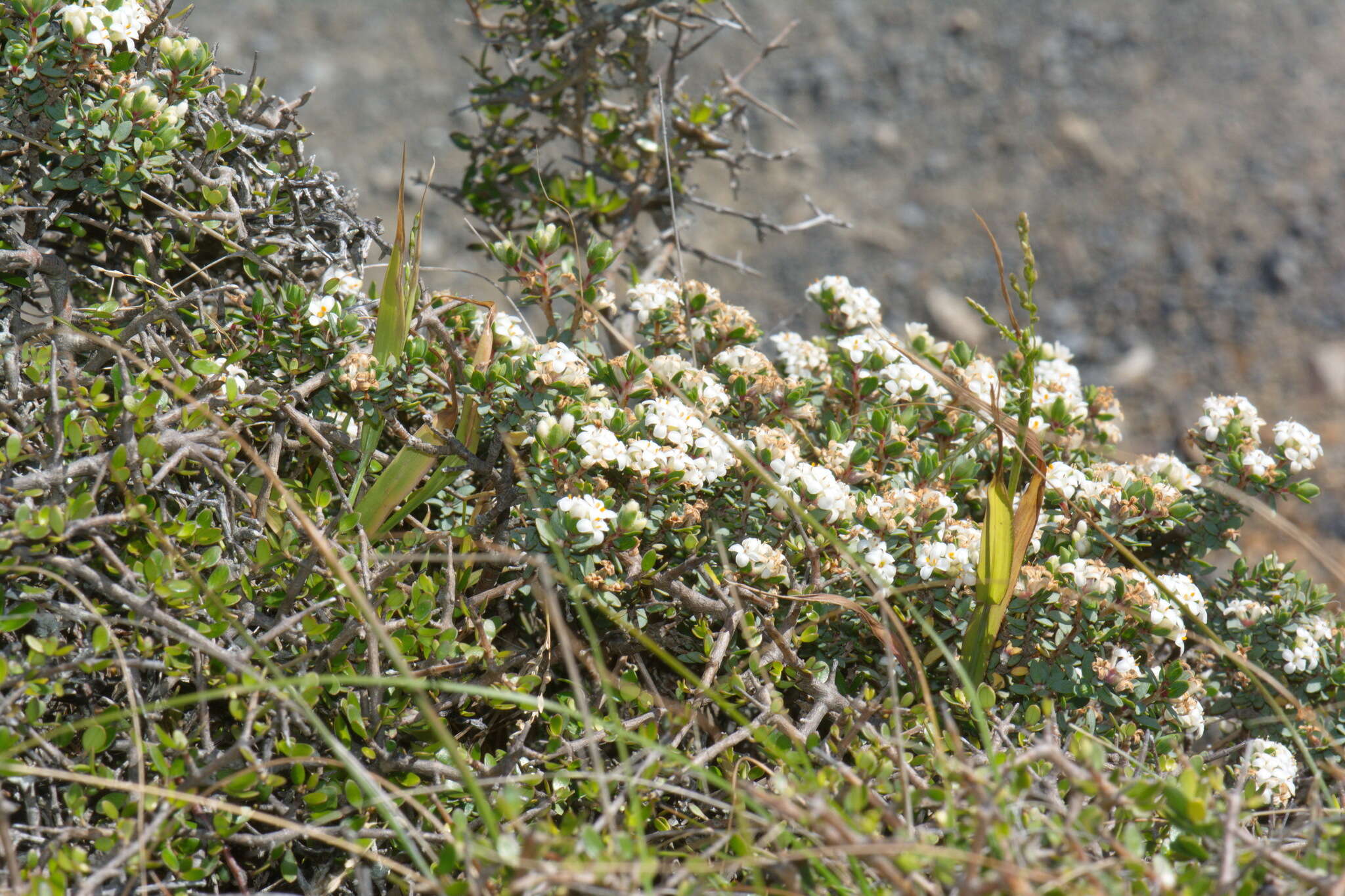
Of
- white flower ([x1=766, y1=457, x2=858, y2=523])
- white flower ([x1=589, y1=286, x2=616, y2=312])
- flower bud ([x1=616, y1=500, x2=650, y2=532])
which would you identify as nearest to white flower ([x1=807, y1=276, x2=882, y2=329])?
white flower ([x1=589, y1=286, x2=616, y2=312])

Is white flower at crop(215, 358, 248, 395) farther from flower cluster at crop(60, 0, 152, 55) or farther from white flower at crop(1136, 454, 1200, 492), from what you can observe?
white flower at crop(1136, 454, 1200, 492)

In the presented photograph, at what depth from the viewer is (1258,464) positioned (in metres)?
1.77

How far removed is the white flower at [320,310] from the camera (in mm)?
1589

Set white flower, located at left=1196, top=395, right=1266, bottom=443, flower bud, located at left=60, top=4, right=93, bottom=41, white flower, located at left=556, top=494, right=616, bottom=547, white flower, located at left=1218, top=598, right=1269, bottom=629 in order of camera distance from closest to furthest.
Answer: white flower, located at left=556, top=494, right=616, bottom=547
flower bud, located at left=60, top=4, right=93, bottom=41
white flower, located at left=1218, top=598, right=1269, bottom=629
white flower, located at left=1196, top=395, right=1266, bottom=443

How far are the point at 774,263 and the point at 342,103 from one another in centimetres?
268

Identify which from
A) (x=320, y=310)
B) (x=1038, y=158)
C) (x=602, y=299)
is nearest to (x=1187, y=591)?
(x=602, y=299)

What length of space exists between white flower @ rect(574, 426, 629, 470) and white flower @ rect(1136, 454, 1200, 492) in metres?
0.94

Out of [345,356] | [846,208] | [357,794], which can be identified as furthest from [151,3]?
[846,208]

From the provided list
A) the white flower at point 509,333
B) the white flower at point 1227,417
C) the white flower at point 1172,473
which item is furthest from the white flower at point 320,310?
the white flower at point 1227,417

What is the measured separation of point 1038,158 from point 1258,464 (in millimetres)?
4307

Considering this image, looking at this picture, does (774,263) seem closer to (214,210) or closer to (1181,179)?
(1181,179)

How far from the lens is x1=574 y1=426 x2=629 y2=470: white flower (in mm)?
1433

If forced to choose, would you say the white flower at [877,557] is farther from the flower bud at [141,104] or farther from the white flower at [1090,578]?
the flower bud at [141,104]

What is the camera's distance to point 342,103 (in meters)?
6.01
